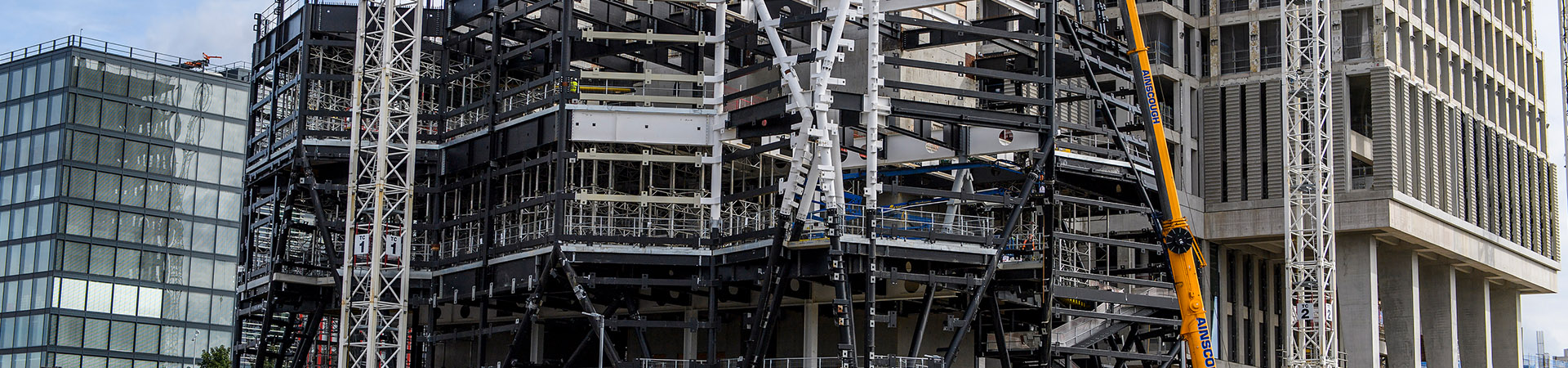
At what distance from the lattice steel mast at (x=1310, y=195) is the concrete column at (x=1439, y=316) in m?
18.0

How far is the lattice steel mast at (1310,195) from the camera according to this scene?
9331 cm

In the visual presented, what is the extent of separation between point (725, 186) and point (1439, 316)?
50.5 meters

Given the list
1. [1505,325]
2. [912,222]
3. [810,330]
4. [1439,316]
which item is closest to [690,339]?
[810,330]

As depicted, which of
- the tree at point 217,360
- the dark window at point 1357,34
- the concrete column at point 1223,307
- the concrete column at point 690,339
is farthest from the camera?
the dark window at point 1357,34

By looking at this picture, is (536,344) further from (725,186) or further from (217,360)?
(217,360)

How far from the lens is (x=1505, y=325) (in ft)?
A: 406

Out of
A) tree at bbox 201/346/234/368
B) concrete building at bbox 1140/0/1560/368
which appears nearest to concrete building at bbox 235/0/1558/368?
concrete building at bbox 1140/0/1560/368

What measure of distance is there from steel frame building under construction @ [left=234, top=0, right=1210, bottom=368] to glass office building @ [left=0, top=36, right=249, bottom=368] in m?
33.9

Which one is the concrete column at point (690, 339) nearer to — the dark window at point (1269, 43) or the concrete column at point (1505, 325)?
the dark window at point (1269, 43)

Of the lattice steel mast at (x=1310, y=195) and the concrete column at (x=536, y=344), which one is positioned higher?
the lattice steel mast at (x=1310, y=195)

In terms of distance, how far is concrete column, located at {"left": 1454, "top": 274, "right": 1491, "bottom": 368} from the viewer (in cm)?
11762

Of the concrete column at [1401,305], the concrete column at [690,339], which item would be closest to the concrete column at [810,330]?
the concrete column at [690,339]

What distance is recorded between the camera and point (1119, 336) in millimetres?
88000

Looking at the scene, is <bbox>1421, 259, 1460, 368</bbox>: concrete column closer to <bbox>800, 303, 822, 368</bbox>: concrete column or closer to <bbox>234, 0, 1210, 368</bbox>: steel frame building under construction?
<bbox>234, 0, 1210, 368</bbox>: steel frame building under construction
